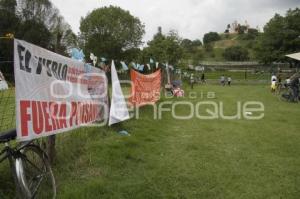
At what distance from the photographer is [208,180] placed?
21.0 feet

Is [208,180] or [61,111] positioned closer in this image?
[61,111]

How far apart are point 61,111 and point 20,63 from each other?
1.41 m

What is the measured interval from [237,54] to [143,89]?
105 metres

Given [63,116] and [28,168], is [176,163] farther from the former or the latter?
[28,168]

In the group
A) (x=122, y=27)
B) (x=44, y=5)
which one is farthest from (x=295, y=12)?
(x=44, y=5)

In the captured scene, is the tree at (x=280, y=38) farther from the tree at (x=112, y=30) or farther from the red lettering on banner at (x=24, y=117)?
the red lettering on banner at (x=24, y=117)

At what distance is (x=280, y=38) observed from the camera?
2815 inches

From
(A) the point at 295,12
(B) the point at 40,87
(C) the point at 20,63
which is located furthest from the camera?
(A) the point at 295,12

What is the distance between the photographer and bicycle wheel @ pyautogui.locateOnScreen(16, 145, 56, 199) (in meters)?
4.32

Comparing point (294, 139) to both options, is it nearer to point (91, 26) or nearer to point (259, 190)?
point (259, 190)

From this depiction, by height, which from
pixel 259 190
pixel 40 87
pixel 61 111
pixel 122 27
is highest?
pixel 122 27

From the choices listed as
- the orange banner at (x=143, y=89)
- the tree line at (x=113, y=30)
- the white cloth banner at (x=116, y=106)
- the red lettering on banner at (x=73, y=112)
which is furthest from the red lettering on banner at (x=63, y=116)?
the tree line at (x=113, y=30)

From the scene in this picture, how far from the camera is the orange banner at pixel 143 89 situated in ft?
43.7

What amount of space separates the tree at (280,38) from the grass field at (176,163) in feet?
206
